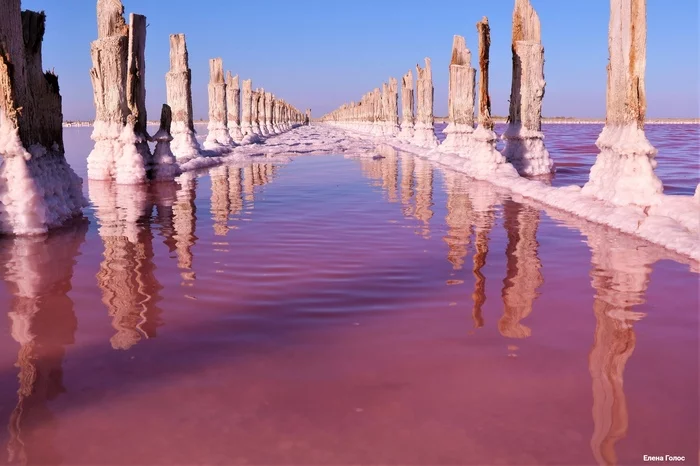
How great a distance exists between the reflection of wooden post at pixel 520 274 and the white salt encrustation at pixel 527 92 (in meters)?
6.42

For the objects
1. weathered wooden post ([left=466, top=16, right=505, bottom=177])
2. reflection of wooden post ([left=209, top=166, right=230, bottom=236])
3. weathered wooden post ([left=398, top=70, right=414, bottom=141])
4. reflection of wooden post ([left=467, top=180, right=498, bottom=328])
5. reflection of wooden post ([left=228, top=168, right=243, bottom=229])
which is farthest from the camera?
weathered wooden post ([left=398, top=70, right=414, bottom=141])

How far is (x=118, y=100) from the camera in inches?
430

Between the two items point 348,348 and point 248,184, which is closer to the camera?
point 348,348

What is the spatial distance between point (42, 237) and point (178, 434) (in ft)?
14.6

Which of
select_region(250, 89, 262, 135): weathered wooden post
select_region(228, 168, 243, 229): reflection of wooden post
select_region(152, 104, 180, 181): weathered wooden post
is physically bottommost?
select_region(228, 168, 243, 229): reflection of wooden post

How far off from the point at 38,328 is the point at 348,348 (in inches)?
68.2

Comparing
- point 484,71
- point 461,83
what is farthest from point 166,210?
point 461,83

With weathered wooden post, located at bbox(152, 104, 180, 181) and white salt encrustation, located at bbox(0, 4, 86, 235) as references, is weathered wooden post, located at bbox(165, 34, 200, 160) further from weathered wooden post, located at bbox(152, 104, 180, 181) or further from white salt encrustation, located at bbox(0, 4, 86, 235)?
white salt encrustation, located at bbox(0, 4, 86, 235)

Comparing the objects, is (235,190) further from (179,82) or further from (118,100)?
(179,82)

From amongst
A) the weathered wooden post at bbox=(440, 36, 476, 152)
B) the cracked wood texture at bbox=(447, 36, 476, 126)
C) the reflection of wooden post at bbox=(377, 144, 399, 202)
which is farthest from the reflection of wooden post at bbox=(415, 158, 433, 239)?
the cracked wood texture at bbox=(447, 36, 476, 126)

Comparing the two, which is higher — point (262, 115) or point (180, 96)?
point (262, 115)

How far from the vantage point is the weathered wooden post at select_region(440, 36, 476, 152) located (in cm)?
1772

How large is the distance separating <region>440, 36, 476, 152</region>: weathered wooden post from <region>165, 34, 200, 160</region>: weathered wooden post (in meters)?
8.21

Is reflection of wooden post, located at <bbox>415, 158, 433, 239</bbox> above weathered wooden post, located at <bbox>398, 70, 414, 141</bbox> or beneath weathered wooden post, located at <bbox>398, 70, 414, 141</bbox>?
beneath
